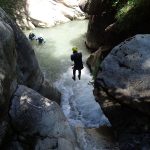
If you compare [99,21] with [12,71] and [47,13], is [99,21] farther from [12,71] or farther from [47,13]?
[12,71]

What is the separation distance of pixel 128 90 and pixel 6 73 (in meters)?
3.50

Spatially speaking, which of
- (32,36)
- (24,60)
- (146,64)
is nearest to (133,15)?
(146,64)

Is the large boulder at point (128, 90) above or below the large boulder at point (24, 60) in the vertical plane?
below

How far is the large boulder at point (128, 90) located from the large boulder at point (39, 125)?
146 cm

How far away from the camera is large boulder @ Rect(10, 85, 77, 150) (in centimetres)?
927

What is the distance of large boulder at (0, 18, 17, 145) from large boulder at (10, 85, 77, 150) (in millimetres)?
295

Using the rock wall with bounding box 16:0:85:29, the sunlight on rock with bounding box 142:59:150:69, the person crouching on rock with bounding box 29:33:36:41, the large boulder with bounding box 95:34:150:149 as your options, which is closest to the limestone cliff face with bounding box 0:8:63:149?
the large boulder with bounding box 95:34:150:149

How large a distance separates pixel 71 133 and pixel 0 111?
2.15 meters

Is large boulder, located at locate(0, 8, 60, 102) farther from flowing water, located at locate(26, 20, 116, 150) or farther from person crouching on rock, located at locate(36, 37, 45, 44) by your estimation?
person crouching on rock, located at locate(36, 37, 45, 44)

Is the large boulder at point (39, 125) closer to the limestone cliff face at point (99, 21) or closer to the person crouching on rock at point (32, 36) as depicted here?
the limestone cliff face at point (99, 21)

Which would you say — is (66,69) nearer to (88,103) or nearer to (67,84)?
(67,84)

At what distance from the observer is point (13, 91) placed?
10.1m

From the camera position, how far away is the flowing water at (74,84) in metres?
10.9

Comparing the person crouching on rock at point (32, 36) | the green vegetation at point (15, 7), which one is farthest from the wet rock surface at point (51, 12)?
the person crouching on rock at point (32, 36)
